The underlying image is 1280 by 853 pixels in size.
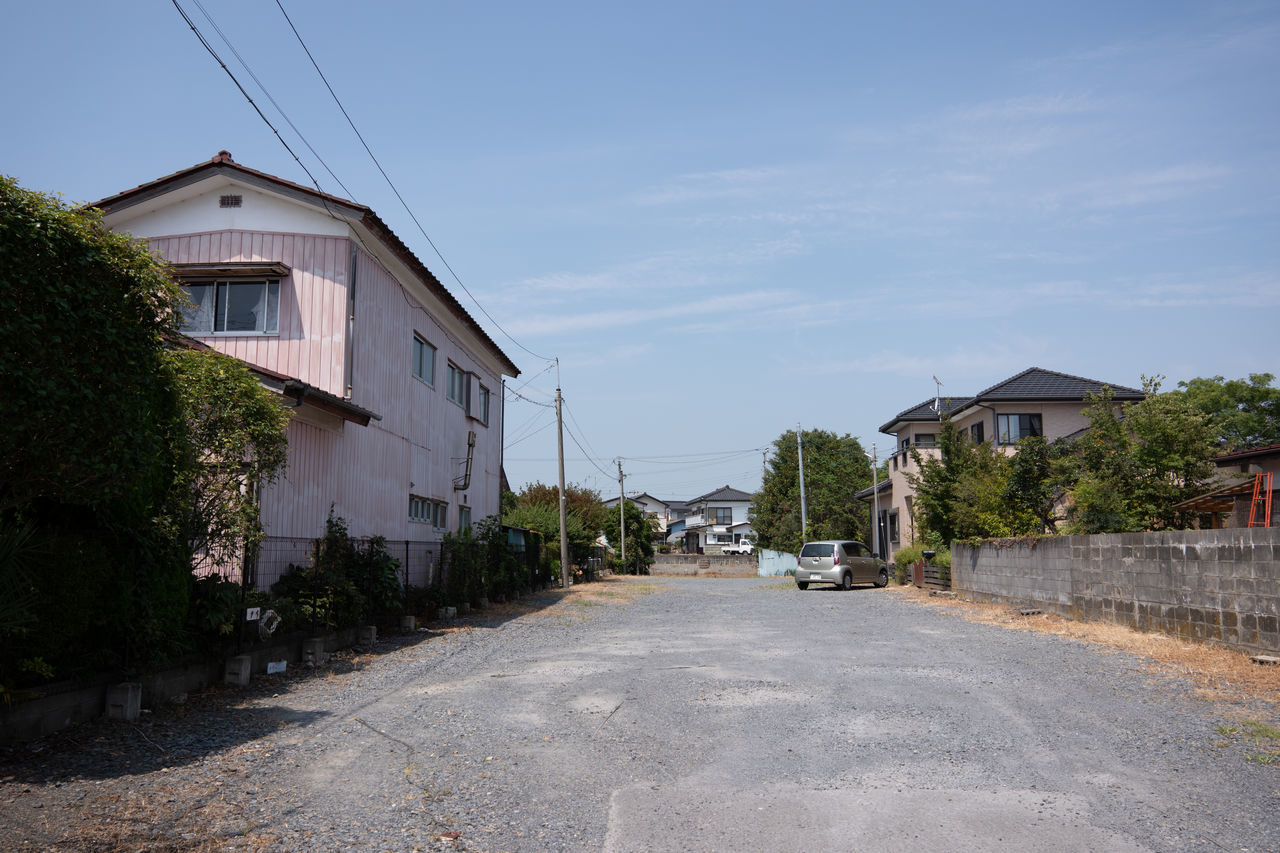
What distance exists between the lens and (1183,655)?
1052 centimetres

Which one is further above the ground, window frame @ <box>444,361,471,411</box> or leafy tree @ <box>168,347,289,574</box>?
window frame @ <box>444,361,471,411</box>

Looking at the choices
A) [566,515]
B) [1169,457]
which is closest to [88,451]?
[1169,457]

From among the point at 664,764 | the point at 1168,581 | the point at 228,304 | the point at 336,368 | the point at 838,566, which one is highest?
the point at 228,304

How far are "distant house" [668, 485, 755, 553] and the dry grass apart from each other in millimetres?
69098

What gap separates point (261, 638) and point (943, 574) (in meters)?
19.5

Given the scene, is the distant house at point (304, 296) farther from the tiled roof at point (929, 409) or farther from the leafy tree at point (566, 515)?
the tiled roof at point (929, 409)

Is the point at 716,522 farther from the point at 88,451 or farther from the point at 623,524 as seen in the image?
the point at 88,451

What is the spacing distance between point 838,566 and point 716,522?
6346 cm

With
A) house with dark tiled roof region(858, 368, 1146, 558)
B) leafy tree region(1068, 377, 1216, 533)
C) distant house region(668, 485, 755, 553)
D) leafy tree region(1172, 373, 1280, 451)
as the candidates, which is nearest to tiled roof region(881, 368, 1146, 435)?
house with dark tiled roof region(858, 368, 1146, 558)

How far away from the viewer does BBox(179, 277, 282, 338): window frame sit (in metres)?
15.0

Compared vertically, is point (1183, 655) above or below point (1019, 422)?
below

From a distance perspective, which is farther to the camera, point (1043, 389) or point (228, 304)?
point (1043, 389)

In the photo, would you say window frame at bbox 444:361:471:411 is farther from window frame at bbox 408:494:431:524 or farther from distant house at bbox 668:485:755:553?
distant house at bbox 668:485:755:553

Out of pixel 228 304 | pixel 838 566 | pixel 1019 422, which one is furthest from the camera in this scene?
pixel 1019 422
